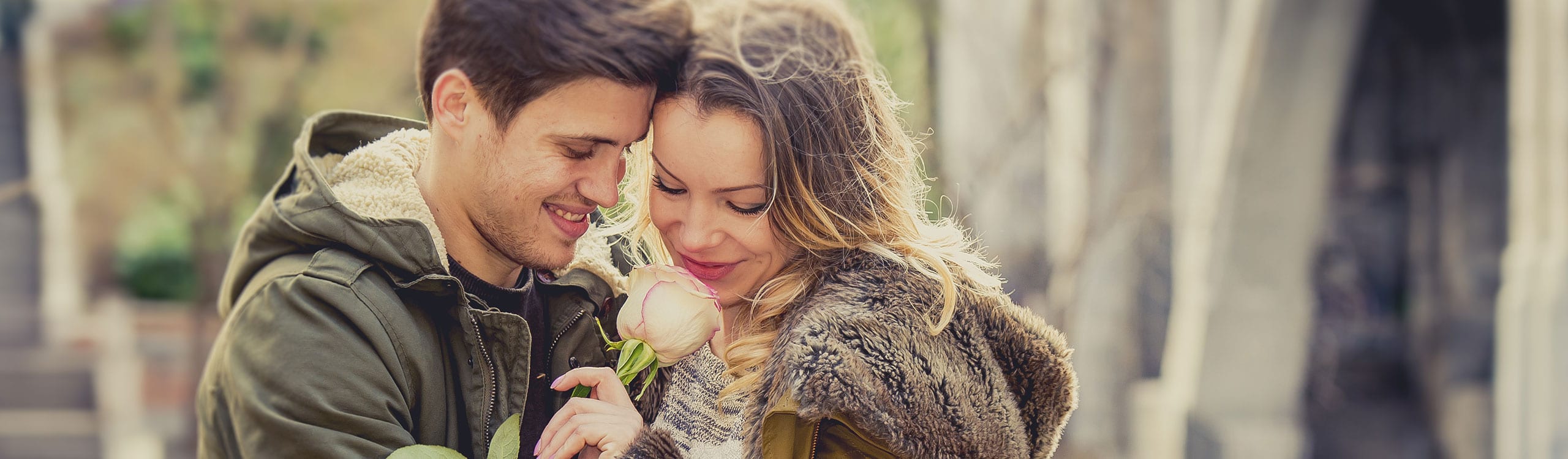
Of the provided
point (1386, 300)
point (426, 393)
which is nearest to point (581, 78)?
point (426, 393)

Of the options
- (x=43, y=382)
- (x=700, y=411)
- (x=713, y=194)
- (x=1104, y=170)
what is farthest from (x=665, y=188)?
(x=43, y=382)

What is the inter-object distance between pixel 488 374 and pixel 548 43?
595 millimetres

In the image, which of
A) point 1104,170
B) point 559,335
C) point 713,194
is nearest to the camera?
point 713,194

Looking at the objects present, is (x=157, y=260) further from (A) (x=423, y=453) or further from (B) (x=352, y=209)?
(A) (x=423, y=453)

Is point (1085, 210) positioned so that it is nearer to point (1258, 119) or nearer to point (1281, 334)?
point (1258, 119)

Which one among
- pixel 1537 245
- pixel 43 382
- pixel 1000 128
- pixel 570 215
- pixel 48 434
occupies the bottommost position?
pixel 48 434

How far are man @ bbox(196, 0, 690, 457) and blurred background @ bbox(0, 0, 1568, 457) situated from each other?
1.28m

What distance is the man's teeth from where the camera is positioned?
230cm

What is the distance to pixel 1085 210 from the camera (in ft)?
18.3

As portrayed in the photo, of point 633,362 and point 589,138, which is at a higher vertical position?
point 589,138

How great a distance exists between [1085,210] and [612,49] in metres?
3.85

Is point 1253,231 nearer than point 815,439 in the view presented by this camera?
No

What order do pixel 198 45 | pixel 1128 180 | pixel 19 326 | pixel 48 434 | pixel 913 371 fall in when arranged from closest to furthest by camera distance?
pixel 913 371 → pixel 1128 180 → pixel 198 45 → pixel 48 434 → pixel 19 326

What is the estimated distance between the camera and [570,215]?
7.61ft
